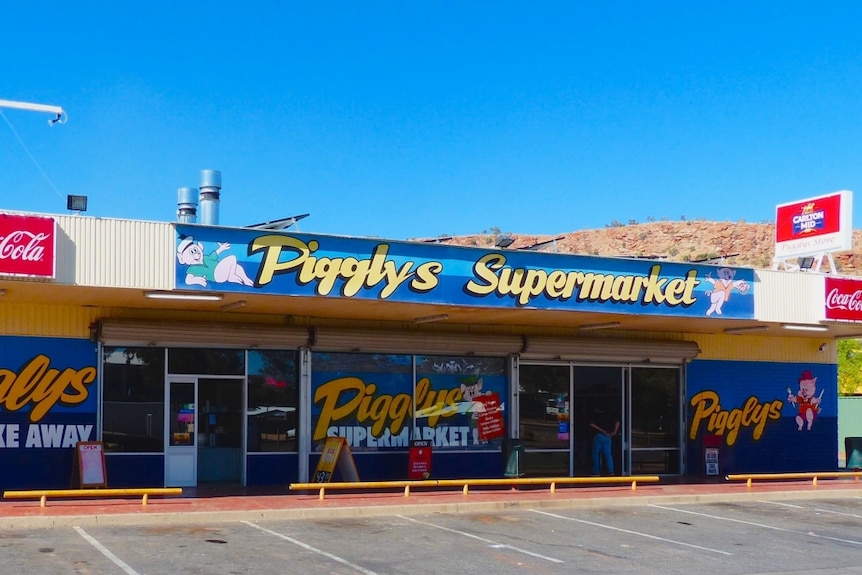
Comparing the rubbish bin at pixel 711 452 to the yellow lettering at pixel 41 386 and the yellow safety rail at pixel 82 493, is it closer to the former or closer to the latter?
the yellow safety rail at pixel 82 493

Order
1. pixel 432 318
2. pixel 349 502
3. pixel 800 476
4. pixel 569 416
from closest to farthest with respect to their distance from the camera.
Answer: pixel 349 502 → pixel 432 318 → pixel 800 476 → pixel 569 416

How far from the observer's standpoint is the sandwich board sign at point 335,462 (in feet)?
66.8

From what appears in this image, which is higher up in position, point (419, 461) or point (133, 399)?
point (133, 399)

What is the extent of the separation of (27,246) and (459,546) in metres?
7.64

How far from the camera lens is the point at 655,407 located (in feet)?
82.8

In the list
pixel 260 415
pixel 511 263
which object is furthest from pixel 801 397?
pixel 260 415

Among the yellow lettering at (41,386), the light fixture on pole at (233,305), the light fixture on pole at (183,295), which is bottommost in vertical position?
the yellow lettering at (41,386)

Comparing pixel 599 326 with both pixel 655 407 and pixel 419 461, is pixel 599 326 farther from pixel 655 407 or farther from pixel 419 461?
pixel 419 461

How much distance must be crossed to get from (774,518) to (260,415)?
9881 millimetres

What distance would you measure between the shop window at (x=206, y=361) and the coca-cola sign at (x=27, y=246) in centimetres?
480

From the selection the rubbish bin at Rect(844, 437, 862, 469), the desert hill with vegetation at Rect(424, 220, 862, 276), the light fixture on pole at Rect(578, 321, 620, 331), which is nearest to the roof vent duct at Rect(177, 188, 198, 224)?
the light fixture on pole at Rect(578, 321, 620, 331)

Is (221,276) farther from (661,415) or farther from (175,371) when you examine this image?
(661,415)

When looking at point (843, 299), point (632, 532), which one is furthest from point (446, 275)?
point (843, 299)

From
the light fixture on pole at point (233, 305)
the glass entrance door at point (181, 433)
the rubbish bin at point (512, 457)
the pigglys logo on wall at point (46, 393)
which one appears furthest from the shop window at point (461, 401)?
the pigglys logo on wall at point (46, 393)
